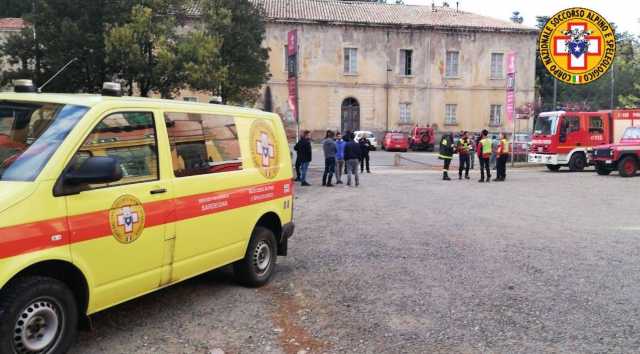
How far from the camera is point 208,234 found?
5324 millimetres

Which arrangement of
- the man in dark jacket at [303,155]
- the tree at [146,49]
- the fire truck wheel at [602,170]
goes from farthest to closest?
1. the fire truck wheel at [602,170]
2. the tree at [146,49]
3. the man in dark jacket at [303,155]

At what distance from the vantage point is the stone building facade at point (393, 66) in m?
43.6

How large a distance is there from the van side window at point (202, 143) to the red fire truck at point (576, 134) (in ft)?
70.3

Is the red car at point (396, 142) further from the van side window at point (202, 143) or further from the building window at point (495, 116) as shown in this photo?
the van side window at point (202, 143)

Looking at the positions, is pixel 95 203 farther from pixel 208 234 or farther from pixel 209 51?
pixel 209 51

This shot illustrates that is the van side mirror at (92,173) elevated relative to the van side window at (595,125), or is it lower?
lower

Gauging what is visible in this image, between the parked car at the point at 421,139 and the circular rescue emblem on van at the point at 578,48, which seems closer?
the circular rescue emblem on van at the point at 578,48

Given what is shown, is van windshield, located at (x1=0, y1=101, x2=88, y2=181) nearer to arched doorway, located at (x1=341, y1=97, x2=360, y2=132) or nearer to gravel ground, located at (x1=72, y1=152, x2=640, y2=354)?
gravel ground, located at (x1=72, y1=152, x2=640, y2=354)

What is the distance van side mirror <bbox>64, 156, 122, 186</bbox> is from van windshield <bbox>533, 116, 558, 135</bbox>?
77.1ft

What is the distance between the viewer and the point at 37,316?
150 inches

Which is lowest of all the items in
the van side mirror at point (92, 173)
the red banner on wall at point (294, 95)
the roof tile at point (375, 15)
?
the van side mirror at point (92, 173)

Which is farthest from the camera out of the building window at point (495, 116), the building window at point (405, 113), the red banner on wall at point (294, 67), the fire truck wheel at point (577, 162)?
the building window at point (495, 116)

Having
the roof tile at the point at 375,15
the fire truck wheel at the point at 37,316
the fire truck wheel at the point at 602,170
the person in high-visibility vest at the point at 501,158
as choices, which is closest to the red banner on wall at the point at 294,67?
the person in high-visibility vest at the point at 501,158

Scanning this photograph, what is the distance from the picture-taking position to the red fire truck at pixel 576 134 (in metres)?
24.4
